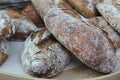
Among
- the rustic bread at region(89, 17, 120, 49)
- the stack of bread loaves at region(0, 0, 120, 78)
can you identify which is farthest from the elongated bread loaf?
the rustic bread at region(89, 17, 120, 49)

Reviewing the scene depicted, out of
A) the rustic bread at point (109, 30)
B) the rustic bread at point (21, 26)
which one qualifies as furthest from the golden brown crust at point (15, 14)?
the rustic bread at point (109, 30)

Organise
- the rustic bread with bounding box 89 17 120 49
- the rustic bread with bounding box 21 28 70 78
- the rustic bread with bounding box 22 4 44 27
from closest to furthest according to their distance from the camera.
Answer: the rustic bread with bounding box 21 28 70 78
the rustic bread with bounding box 89 17 120 49
the rustic bread with bounding box 22 4 44 27

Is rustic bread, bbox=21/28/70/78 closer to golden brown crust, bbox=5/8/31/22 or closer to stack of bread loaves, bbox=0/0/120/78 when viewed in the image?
stack of bread loaves, bbox=0/0/120/78

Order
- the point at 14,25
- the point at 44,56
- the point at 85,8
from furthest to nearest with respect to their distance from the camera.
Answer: the point at 85,8 → the point at 14,25 → the point at 44,56

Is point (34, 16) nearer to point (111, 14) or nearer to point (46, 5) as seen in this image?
point (46, 5)

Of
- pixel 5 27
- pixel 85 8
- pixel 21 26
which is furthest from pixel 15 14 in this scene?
pixel 85 8

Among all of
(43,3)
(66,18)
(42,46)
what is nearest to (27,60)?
(42,46)
